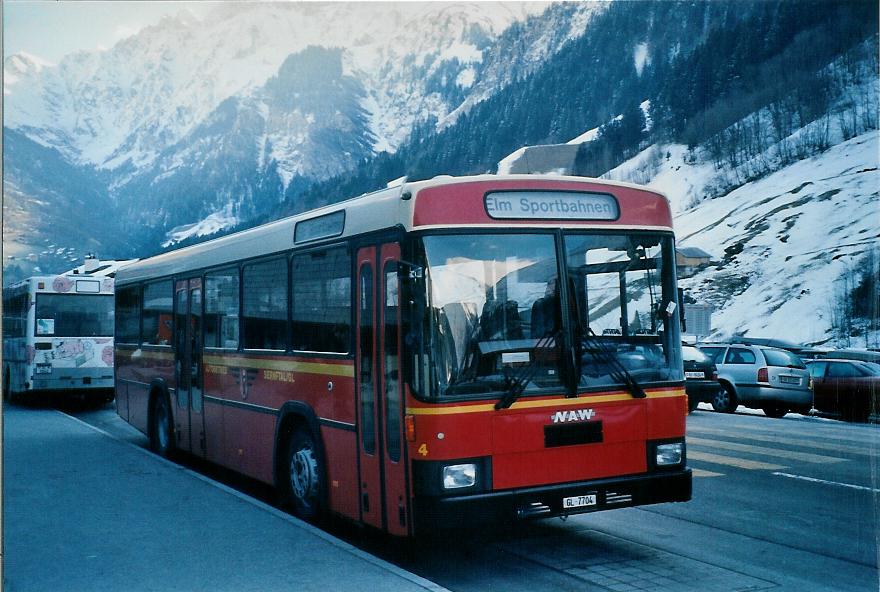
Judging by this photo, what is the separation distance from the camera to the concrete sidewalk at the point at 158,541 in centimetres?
589

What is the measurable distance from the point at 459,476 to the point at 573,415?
936mm

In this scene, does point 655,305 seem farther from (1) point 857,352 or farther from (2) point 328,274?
(1) point 857,352

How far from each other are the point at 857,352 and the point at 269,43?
16.2 m

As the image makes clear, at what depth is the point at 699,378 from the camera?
19.5 metres

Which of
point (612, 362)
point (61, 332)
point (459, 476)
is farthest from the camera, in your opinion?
point (61, 332)

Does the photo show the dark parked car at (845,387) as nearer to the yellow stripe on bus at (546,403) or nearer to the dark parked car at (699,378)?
the dark parked car at (699,378)

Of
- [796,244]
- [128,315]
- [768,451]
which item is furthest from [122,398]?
[796,244]

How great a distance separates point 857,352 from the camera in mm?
21328

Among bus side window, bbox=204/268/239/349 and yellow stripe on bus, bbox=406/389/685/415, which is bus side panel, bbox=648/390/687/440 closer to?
yellow stripe on bus, bbox=406/389/685/415

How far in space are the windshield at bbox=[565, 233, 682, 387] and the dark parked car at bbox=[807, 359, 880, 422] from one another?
43.3 ft

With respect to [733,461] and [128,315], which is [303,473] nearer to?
[733,461]

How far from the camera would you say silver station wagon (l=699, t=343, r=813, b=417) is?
61.7 feet

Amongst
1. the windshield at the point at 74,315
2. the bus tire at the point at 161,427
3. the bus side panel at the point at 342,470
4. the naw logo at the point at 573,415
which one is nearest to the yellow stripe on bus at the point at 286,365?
the bus side panel at the point at 342,470

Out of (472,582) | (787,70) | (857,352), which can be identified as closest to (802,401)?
(857,352)
